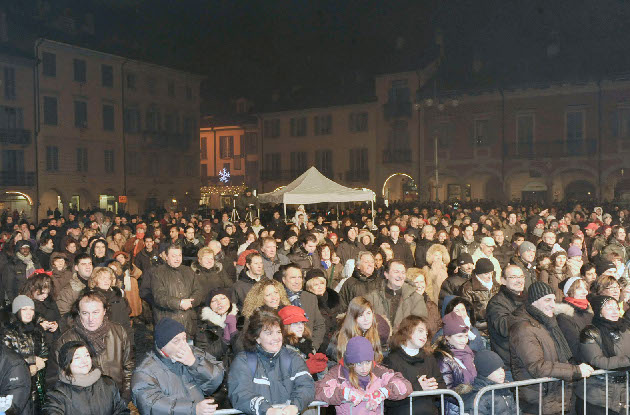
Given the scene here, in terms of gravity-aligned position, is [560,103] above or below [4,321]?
above

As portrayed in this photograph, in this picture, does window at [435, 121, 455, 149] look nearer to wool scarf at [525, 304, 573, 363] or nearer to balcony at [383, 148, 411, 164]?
balcony at [383, 148, 411, 164]

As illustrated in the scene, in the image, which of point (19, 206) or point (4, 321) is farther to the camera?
point (19, 206)

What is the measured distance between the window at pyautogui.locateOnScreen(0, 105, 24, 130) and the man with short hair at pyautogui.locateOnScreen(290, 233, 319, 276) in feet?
108

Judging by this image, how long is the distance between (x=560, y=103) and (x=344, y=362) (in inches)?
1445

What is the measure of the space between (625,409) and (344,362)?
2.58 m

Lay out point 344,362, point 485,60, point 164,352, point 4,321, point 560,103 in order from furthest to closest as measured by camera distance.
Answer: point 485,60
point 560,103
point 4,321
point 344,362
point 164,352

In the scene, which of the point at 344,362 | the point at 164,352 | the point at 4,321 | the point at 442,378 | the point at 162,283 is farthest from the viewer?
the point at 162,283

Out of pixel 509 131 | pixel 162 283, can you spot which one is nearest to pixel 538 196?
pixel 509 131

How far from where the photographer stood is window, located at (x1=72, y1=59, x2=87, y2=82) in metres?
41.3

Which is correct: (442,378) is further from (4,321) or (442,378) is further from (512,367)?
(4,321)

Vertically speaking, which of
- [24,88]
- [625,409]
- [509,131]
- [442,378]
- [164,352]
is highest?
[24,88]

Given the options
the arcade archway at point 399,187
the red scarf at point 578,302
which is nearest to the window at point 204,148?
the arcade archway at point 399,187

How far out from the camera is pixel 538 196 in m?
39.4

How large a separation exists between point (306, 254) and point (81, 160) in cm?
3479
